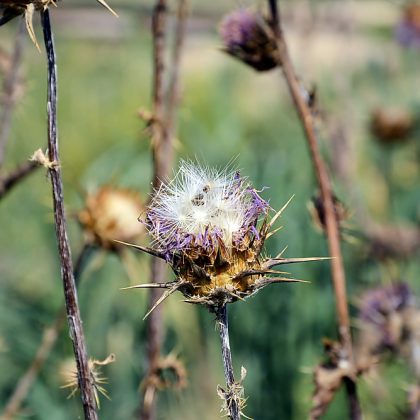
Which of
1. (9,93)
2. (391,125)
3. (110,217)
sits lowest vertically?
(110,217)

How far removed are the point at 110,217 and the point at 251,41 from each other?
1.55ft

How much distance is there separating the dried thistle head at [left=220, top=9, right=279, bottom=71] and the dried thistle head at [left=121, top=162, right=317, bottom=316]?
0.37 metres

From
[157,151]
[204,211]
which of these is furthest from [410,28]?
[204,211]

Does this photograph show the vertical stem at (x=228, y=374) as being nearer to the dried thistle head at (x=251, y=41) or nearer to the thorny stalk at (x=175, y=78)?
the dried thistle head at (x=251, y=41)

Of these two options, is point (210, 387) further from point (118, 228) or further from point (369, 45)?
point (369, 45)

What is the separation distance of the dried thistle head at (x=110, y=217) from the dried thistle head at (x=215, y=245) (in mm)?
583

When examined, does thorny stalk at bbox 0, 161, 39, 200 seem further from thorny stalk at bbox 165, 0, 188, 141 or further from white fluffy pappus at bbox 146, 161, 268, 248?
white fluffy pappus at bbox 146, 161, 268, 248

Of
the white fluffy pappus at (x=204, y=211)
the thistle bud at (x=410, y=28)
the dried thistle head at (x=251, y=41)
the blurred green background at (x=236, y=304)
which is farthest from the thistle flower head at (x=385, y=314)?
the thistle bud at (x=410, y=28)

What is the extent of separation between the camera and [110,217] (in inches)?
56.6

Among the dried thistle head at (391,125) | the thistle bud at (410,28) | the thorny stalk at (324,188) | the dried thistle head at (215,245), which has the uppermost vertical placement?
the thistle bud at (410,28)

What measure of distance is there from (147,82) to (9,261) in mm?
2232

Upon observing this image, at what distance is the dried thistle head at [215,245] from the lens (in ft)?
2.40

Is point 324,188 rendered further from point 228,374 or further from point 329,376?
point 228,374

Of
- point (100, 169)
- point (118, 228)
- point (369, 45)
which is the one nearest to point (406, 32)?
point (100, 169)
